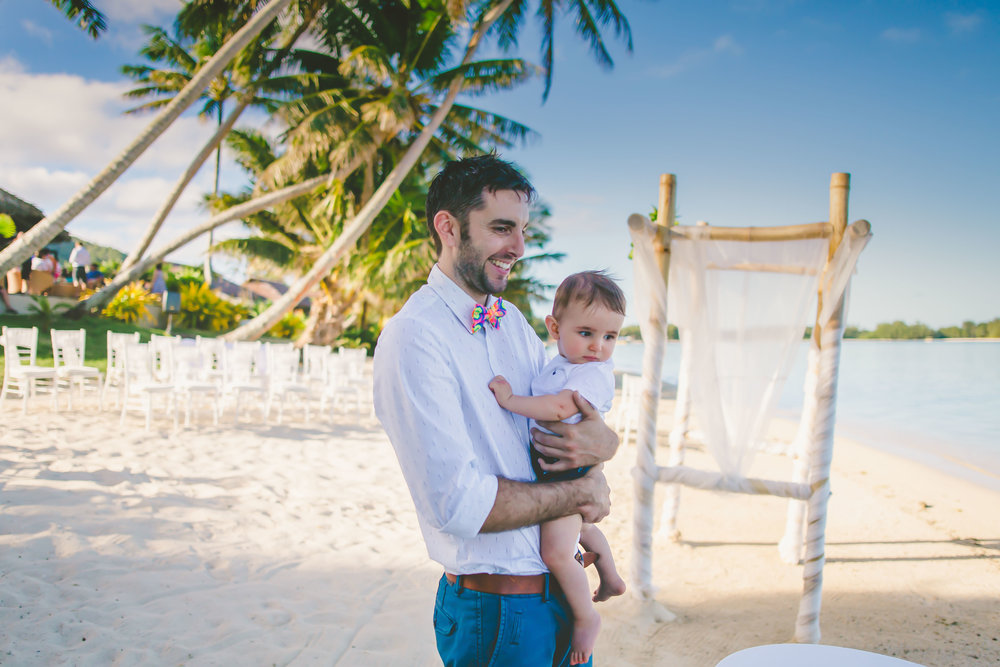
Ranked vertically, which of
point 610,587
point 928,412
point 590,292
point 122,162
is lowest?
point 928,412

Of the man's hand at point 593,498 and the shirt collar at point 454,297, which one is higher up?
the shirt collar at point 454,297

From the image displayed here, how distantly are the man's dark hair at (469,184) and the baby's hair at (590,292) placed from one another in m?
0.47

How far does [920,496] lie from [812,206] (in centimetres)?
4947

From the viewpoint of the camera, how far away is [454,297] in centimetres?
125

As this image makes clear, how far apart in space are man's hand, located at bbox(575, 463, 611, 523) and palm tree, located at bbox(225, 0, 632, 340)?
12.7 metres

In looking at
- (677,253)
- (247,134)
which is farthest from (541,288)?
(677,253)

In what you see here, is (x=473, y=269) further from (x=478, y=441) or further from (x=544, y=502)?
(x=544, y=502)

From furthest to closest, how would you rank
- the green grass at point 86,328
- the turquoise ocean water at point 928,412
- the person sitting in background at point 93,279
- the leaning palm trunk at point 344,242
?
the person sitting in background at point 93,279, the leaning palm trunk at point 344,242, the turquoise ocean water at point 928,412, the green grass at point 86,328

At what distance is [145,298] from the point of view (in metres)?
15.7

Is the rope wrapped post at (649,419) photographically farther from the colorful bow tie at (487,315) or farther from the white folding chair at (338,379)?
the white folding chair at (338,379)

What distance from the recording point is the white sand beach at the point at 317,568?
2770 mm

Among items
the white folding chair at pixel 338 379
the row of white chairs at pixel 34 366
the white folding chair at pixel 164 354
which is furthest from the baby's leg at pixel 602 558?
the row of white chairs at pixel 34 366

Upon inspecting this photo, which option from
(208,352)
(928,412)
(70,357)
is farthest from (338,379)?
(928,412)

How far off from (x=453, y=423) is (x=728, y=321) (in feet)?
10.4
